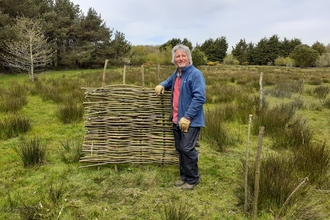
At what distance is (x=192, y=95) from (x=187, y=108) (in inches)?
6.1

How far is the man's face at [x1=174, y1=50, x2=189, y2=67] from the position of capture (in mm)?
2730

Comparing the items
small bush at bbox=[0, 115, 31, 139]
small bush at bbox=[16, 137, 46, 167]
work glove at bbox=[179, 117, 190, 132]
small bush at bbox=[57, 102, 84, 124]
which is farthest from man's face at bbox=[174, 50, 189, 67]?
small bush at bbox=[57, 102, 84, 124]

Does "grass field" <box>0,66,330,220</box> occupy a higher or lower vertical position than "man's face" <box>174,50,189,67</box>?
lower

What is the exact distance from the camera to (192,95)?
2.76 m

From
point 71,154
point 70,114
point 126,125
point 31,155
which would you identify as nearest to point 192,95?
point 126,125

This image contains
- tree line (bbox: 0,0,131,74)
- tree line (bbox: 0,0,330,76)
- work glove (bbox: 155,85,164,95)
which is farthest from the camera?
tree line (bbox: 0,0,131,74)

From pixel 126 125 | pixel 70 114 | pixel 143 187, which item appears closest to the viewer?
pixel 143 187

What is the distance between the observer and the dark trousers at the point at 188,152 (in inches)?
111

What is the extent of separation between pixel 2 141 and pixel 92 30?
30314 mm

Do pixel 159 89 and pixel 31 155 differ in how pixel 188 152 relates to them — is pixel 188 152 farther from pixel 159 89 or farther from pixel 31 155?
pixel 31 155

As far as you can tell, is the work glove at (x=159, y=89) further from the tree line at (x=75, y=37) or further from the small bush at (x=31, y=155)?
the tree line at (x=75, y=37)

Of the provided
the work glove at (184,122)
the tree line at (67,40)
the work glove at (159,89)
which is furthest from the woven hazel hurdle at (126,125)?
the tree line at (67,40)

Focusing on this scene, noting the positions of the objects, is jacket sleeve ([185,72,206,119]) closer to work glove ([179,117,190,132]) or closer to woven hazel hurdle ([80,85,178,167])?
work glove ([179,117,190,132])

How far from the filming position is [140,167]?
3525 mm
